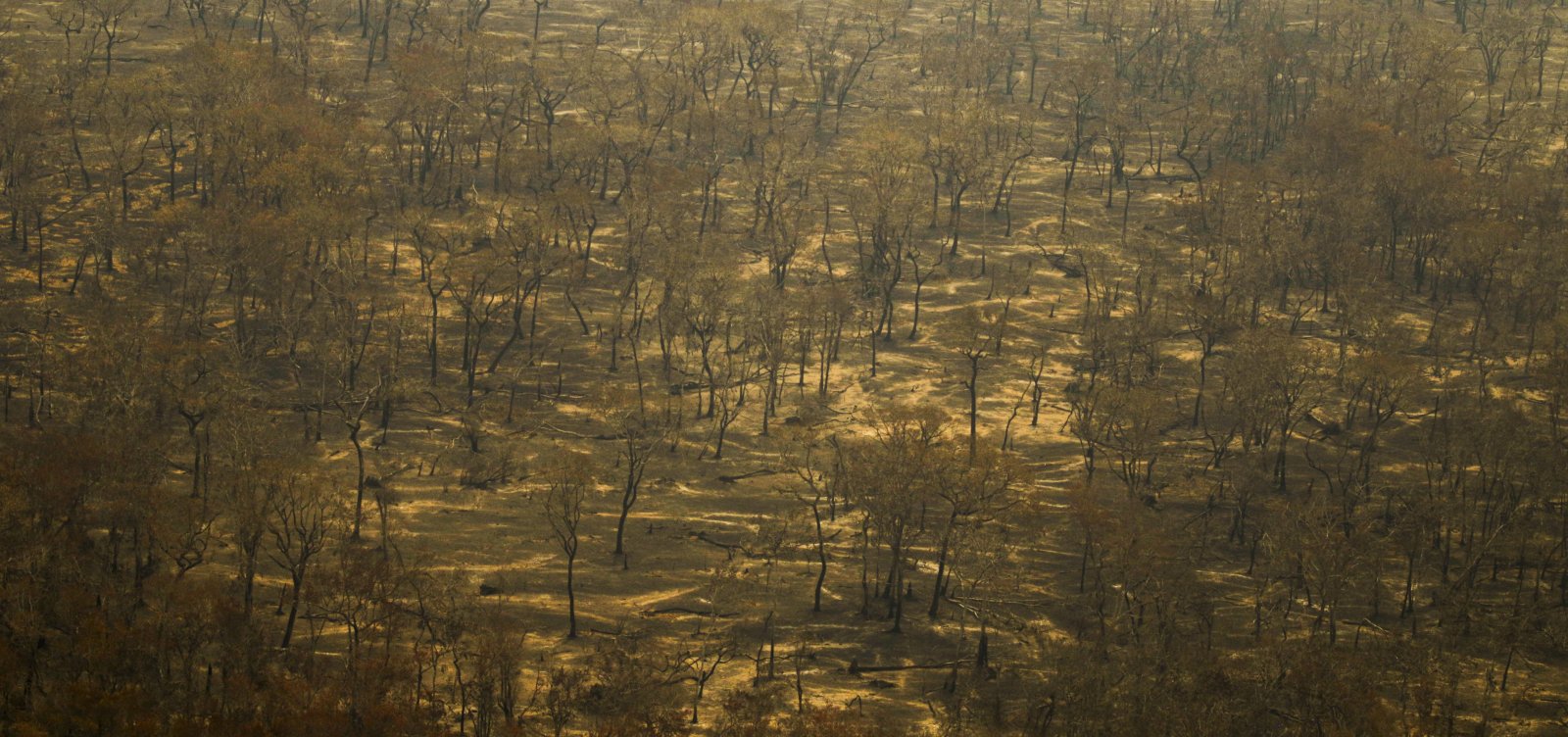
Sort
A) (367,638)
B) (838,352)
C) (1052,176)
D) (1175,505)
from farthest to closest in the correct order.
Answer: (1052,176), (838,352), (1175,505), (367,638)

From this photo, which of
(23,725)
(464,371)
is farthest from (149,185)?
(23,725)

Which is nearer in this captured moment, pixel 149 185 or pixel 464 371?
pixel 464 371

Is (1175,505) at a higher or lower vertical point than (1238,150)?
lower

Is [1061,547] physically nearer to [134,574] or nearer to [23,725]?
[134,574]

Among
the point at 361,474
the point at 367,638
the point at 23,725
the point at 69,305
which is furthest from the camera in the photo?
the point at 69,305

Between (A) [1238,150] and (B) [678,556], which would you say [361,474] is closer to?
(B) [678,556]

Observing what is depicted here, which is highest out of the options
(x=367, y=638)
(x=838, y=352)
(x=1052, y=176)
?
(x=1052, y=176)
